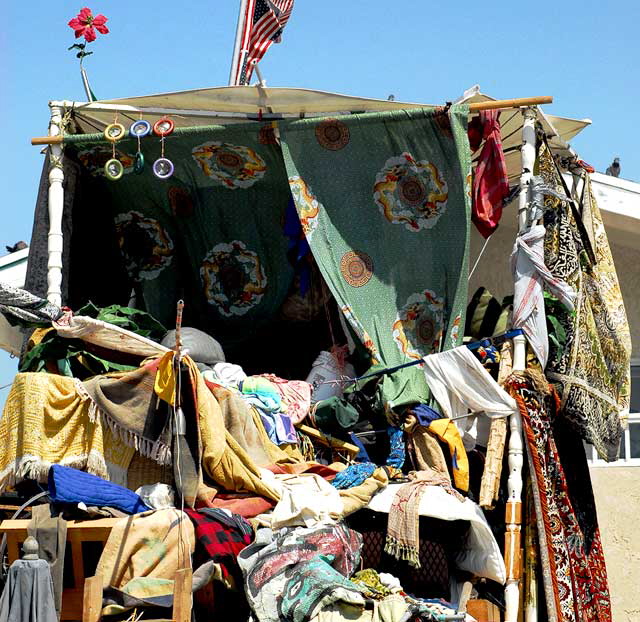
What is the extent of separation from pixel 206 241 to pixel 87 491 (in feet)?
11.5

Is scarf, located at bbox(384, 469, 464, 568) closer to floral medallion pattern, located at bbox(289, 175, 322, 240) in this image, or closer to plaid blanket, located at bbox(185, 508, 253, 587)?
plaid blanket, located at bbox(185, 508, 253, 587)

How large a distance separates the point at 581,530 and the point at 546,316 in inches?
61.8

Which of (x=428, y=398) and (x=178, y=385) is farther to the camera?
(x=428, y=398)

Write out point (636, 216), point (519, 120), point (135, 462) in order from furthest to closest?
point (636, 216) → point (519, 120) → point (135, 462)

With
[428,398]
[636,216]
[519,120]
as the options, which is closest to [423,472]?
[428,398]

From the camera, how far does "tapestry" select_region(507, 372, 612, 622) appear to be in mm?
9680

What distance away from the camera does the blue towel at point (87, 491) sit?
853 cm

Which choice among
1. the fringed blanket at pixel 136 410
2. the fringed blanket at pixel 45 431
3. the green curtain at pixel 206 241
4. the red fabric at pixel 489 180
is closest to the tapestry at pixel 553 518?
the red fabric at pixel 489 180

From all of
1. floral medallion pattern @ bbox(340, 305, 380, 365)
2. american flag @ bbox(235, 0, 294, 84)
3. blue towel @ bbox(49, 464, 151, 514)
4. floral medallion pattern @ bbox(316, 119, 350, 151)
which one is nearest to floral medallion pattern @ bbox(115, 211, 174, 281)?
american flag @ bbox(235, 0, 294, 84)

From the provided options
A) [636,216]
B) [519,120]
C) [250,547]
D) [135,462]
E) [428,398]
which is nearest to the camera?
[250,547]

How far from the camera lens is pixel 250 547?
342 inches

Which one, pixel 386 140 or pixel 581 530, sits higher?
pixel 386 140

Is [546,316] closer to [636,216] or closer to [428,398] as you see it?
[428,398]

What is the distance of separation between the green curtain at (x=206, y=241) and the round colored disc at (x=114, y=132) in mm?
793
